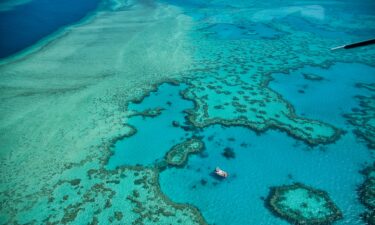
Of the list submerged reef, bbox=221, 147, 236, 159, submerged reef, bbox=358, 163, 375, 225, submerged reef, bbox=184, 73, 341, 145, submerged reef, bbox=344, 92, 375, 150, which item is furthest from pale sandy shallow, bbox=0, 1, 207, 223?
submerged reef, bbox=344, 92, 375, 150

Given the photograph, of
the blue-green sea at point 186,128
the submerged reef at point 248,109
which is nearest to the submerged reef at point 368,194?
the blue-green sea at point 186,128

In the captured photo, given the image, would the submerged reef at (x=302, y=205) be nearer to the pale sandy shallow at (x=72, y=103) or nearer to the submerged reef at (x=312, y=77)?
the pale sandy shallow at (x=72, y=103)

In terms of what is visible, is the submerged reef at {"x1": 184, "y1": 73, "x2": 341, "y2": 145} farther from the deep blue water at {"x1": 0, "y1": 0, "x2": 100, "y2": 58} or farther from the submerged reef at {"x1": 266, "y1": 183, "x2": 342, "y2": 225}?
the deep blue water at {"x1": 0, "y1": 0, "x2": 100, "y2": 58}

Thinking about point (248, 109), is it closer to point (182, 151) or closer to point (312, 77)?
point (182, 151)

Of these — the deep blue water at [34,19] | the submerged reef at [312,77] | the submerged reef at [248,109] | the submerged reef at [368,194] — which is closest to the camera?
the submerged reef at [368,194]

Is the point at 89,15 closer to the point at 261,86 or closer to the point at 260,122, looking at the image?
the point at 261,86

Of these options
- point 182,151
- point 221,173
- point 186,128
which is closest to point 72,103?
point 186,128

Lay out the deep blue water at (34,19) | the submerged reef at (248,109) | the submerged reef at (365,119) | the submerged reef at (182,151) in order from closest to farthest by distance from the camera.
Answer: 1. the submerged reef at (182,151)
2. the submerged reef at (365,119)
3. the submerged reef at (248,109)
4. the deep blue water at (34,19)
